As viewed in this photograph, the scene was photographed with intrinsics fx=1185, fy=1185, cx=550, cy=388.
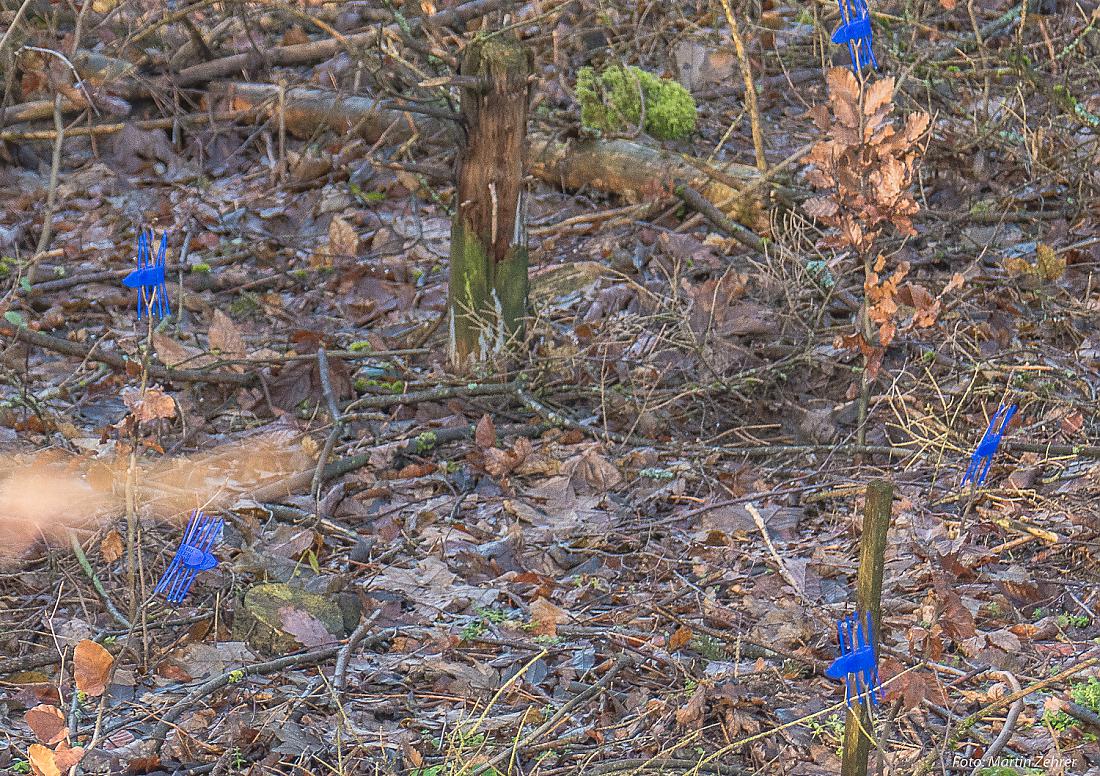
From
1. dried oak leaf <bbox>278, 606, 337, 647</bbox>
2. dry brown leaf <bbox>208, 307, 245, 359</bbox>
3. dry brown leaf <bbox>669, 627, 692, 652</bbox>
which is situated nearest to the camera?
dry brown leaf <bbox>669, 627, 692, 652</bbox>

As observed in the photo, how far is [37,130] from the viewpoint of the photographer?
797 centimetres

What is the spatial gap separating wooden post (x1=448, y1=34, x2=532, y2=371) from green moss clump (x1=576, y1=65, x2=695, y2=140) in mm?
1841

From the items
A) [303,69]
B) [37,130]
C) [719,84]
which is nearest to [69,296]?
[37,130]

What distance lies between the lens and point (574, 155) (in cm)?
664

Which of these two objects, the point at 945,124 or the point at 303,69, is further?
the point at 303,69

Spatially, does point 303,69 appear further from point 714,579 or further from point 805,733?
point 805,733

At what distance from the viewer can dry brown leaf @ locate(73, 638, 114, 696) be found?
2.01 meters

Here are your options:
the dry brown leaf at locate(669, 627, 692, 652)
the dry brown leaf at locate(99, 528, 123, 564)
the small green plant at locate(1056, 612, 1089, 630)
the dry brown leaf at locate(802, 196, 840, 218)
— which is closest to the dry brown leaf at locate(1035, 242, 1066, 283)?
the dry brown leaf at locate(802, 196, 840, 218)

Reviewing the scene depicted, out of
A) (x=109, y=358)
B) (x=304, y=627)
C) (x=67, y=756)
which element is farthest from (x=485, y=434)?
(x=67, y=756)

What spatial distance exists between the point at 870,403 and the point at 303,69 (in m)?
5.62

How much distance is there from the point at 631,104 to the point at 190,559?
450cm

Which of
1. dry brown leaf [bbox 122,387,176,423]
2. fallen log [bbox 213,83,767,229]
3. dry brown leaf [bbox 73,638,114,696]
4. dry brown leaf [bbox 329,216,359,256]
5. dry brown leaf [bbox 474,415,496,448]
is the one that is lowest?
dry brown leaf [bbox 474,415,496,448]

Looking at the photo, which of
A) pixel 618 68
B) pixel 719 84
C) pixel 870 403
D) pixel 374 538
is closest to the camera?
pixel 374 538

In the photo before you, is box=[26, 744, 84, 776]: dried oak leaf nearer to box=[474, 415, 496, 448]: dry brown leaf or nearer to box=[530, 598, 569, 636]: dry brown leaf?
box=[530, 598, 569, 636]: dry brown leaf
